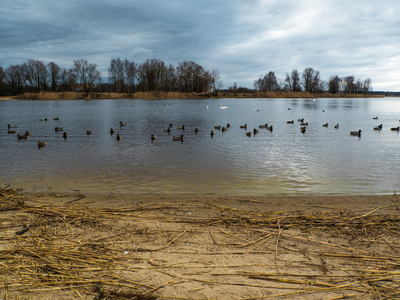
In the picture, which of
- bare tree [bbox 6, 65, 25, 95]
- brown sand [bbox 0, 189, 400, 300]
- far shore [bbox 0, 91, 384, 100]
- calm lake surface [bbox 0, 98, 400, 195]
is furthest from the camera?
bare tree [bbox 6, 65, 25, 95]

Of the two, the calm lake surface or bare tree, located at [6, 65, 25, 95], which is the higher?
bare tree, located at [6, 65, 25, 95]

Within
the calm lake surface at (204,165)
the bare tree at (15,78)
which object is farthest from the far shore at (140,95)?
the calm lake surface at (204,165)

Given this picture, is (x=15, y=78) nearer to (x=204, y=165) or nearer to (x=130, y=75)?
(x=130, y=75)

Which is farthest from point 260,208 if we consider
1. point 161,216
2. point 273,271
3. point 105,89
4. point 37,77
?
point 105,89

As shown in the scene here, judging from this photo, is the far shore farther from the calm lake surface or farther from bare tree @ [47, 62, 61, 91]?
the calm lake surface

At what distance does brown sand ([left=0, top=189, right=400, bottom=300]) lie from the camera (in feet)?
10.3

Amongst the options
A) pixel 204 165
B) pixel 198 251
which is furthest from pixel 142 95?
pixel 198 251

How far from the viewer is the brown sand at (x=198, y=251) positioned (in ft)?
10.3

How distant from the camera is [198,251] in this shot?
4.00 meters

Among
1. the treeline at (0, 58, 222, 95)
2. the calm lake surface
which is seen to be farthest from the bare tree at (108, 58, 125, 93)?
the calm lake surface

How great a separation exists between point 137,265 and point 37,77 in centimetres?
11725

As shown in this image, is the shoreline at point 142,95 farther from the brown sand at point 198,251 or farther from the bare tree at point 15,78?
the brown sand at point 198,251

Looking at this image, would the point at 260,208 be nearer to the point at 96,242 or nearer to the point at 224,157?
the point at 96,242

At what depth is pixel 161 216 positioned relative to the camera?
5.39m
